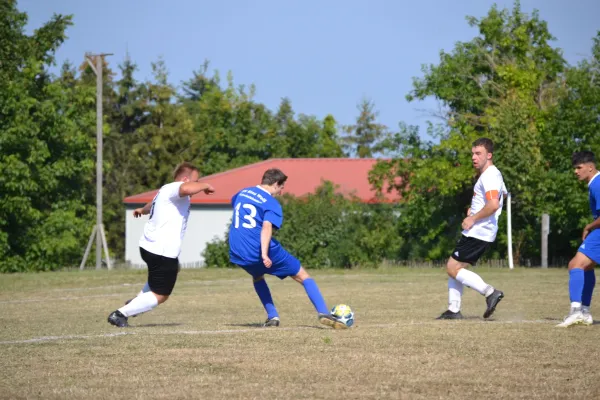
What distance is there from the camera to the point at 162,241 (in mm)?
10945

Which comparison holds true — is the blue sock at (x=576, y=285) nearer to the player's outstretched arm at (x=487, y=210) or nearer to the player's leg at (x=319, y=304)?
the player's outstretched arm at (x=487, y=210)

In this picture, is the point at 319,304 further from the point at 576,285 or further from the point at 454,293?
the point at 576,285

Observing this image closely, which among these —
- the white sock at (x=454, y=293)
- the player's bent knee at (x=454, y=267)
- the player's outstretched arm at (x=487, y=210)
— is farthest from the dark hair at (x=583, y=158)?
the white sock at (x=454, y=293)

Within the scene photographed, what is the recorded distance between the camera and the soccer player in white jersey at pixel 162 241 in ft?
35.9

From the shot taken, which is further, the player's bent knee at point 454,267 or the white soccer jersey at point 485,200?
the player's bent knee at point 454,267

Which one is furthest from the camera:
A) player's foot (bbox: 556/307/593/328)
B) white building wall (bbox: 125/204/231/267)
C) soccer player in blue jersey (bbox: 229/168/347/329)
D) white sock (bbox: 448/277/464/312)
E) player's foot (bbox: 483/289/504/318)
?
white building wall (bbox: 125/204/231/267)

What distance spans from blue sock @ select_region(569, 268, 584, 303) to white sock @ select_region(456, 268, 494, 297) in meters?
0.99

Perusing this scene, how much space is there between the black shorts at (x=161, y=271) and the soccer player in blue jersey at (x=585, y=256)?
4.48 metres

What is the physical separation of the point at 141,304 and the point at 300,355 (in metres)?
3.19

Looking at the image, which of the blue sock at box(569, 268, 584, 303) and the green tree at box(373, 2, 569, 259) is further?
the green tree at box(373, 2, 569, 259)

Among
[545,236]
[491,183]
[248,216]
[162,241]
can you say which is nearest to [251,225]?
[248,216]

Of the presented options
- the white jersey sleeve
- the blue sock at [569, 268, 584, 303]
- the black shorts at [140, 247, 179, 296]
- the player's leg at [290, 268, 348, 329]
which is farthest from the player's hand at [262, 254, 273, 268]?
the blue sock at [569, 268, 584, 303]

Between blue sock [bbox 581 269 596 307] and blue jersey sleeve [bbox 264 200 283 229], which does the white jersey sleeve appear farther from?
blue jersey sleeve [bbox 264 200 283 229]

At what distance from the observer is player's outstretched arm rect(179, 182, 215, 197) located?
10.3m
